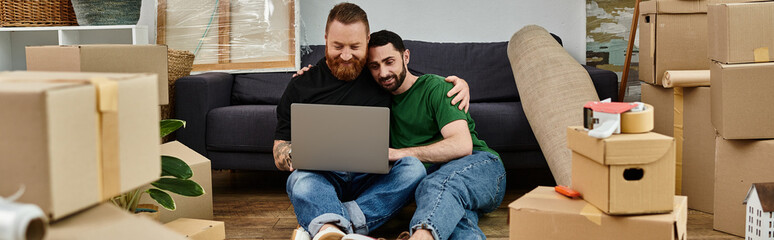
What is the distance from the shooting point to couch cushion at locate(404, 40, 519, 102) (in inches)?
124

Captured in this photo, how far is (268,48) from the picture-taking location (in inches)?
132

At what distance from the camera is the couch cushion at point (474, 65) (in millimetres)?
3158

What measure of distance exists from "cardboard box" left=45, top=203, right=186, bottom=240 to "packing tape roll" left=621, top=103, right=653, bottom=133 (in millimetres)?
1029

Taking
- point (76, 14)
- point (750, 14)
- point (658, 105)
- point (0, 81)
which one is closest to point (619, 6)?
point (658, 105)

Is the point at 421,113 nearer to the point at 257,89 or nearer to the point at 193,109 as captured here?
the point at 193,109

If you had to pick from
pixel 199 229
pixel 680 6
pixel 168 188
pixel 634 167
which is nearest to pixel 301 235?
pixel 199 229

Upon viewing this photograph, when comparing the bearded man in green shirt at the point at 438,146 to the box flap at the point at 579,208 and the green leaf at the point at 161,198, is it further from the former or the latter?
the green leaf at the point at 161,198

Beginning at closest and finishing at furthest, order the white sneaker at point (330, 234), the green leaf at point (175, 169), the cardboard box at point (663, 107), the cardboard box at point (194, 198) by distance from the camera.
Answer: the green leaf at point (175, 169) → the white sneaker at point (330, 234) → the cardboard box at point (194, 198) → the cardboard box at point (663, 107)

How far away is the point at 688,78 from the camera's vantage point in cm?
239

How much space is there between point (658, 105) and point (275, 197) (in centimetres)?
151

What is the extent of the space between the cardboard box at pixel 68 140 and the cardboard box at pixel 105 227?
17 mm

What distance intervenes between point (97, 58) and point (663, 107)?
1.93 m

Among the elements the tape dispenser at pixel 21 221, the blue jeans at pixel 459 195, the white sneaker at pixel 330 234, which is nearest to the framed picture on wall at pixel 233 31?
the blue jeans at pixel 459 195

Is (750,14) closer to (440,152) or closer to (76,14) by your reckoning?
(440,152)
